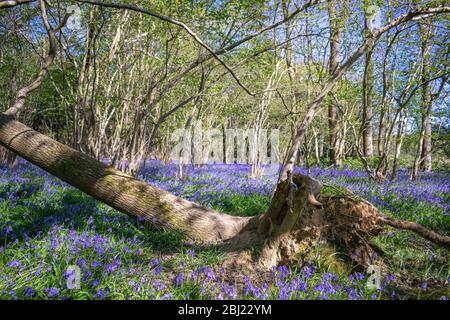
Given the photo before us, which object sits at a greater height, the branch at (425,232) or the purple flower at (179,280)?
the branch at (425,232)

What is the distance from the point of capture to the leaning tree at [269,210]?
330 cm

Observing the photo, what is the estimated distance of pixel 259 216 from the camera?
3.85 m

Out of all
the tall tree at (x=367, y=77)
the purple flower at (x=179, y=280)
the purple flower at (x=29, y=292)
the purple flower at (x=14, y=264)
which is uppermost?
the tall tree at (x=367, y=77)

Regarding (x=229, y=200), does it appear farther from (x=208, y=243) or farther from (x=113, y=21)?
(x=113, y=21)

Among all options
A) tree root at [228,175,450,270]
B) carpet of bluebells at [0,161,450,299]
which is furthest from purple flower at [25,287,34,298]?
A: tree root at [228,175,450,270]

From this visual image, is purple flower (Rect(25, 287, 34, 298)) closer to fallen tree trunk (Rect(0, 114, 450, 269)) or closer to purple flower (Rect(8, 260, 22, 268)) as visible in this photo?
purple flower (Rect(8, 260, 22, 268))

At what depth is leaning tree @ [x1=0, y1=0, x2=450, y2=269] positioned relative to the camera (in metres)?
3.30

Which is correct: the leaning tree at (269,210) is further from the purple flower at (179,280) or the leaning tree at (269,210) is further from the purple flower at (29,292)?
the purple flower at (29,292)

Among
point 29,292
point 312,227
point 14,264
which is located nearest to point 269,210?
point 312,227

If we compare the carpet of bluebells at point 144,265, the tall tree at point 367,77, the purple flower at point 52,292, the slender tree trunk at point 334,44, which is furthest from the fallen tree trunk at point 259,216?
the slender tree trunk at point 334,44

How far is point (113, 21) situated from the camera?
7.55 m

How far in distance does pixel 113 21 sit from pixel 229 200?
500 cm
